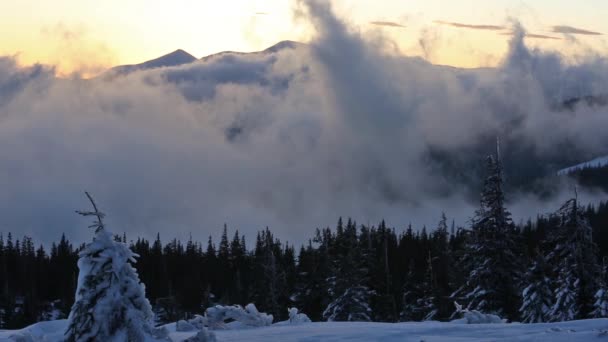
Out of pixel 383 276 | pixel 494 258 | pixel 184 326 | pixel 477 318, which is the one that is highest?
pixel 383 276

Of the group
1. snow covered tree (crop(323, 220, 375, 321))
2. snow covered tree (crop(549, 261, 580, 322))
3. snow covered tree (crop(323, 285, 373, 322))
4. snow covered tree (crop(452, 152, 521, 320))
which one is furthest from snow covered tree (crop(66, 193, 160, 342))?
snow covered tree (crop(323, 285, 373, 322))

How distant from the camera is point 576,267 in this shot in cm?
3241

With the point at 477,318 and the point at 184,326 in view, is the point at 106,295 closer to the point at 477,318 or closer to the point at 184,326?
the point at 184,326

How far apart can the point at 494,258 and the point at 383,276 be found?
3118 centimetres

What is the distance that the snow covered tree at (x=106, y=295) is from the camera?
12.4 metres

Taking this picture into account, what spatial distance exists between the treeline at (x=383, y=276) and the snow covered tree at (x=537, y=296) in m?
0.05

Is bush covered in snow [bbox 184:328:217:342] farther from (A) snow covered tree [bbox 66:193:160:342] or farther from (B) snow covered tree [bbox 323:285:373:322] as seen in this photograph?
(B) snow covered tree [bbox 323:285:373:322]

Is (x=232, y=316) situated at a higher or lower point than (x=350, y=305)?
lower

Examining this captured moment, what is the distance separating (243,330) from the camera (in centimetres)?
1767

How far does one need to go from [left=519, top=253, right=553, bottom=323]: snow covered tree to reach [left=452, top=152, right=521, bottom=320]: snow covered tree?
1.33 m

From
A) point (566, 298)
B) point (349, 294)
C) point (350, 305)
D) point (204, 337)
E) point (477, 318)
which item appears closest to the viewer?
point (204, 337)

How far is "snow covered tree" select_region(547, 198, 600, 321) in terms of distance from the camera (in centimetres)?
3203

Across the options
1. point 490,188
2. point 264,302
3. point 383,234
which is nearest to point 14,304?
point 264,302

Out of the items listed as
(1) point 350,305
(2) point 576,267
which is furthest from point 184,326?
(1) point 350,305
